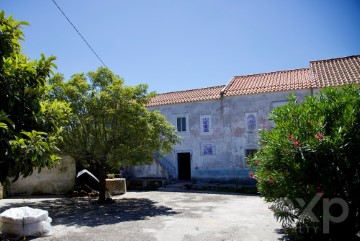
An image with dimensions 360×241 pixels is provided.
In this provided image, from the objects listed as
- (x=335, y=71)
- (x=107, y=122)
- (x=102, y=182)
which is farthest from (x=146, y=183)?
(x=335, y=71)

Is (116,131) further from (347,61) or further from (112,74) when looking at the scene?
(347,61)

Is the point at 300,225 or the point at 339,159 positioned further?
the point at 300,225

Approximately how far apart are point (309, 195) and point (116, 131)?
8.80m

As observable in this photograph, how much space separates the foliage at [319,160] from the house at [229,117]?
1240cm

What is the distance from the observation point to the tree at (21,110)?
12.5ft

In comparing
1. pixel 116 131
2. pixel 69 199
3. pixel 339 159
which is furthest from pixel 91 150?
pixel 339 159

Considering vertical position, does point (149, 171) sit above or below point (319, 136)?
below

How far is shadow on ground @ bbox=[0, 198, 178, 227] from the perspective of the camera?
9.98 m

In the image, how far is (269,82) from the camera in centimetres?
2075

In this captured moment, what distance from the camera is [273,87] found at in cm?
1941

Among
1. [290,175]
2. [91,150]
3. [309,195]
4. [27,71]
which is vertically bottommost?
[309,195]

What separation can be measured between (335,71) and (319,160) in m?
15.5

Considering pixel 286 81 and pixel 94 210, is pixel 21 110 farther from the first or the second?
pixel 286 81

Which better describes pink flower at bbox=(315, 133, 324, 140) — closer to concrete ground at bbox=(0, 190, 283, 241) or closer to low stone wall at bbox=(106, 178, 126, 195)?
concrete ground at bbox=(0, 190, 283, 241)
